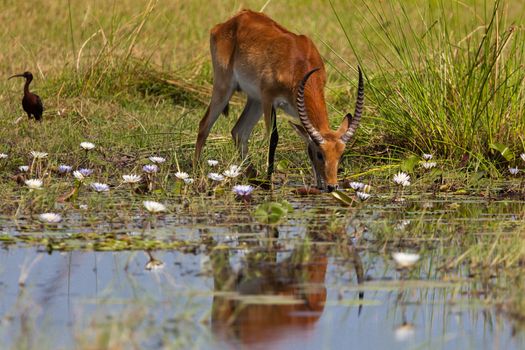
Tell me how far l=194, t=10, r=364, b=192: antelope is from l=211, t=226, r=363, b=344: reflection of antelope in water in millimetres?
2104

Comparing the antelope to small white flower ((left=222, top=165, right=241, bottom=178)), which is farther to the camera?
the antelope

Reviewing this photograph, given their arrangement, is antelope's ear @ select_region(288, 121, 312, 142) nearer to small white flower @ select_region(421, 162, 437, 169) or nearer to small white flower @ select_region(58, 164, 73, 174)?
small white flower @ select_region(421, 162, 437, 169)

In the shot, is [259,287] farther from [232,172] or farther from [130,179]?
[232,172]

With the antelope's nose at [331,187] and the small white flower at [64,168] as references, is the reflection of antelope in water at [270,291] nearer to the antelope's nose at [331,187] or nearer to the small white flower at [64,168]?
the antelope's nose at [331,187]

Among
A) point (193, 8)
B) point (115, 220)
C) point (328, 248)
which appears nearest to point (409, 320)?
point (328, 248)

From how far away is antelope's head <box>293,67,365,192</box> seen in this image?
7273 millimetres

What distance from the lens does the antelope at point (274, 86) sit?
7410mm

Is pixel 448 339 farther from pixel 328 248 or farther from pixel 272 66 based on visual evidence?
pixel 272 66

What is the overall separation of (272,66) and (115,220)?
2.60 m

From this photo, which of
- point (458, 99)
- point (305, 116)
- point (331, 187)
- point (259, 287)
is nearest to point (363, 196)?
point (331, 187)

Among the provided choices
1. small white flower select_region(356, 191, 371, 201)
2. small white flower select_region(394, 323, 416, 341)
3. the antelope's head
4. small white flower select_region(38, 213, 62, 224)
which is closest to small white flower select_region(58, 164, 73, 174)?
small white flower select_region(38, 213, 62, 224)

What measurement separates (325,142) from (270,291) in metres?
2.96

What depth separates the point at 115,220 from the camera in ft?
19.6

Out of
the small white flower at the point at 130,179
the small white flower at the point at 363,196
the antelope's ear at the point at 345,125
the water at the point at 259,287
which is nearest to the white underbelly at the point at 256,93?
the antelope's ear at the point at 345,125
